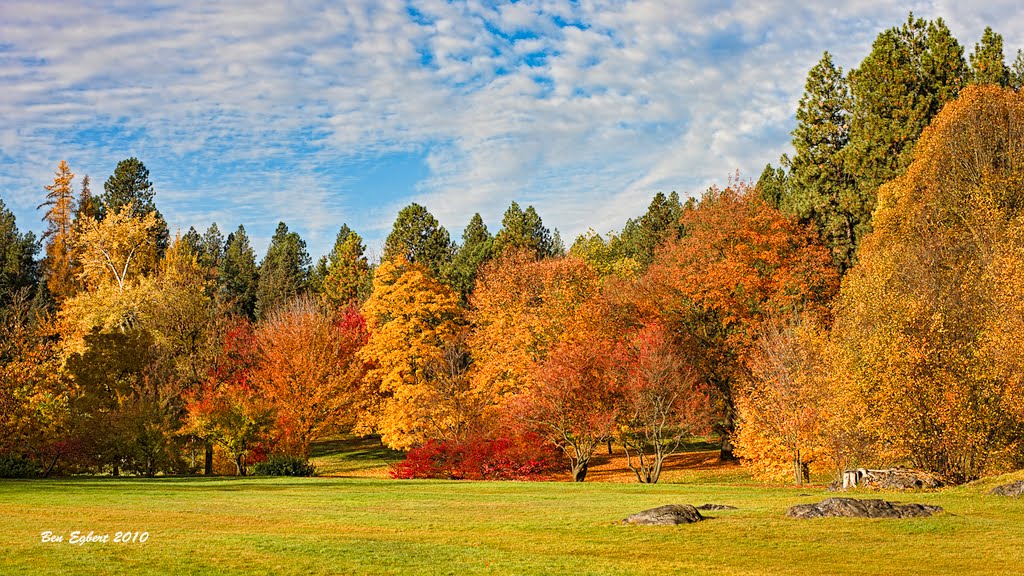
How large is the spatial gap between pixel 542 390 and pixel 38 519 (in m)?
22.9

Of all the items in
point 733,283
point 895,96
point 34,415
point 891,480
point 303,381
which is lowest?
point 891,480

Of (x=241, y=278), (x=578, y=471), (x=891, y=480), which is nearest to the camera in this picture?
(x=891, y=480)

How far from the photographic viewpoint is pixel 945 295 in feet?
95.7

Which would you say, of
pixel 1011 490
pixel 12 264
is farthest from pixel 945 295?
pixel 12 264

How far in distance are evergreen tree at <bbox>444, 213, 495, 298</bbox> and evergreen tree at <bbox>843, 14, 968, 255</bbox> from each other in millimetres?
38791

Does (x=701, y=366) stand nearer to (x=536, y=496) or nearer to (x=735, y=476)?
(x=735, y=476)

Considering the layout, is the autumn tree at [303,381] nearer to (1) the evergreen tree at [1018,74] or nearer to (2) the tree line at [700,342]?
(2) the tree line at [700,342]

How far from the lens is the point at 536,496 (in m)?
24.9

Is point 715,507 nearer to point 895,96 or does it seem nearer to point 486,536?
point 486,536

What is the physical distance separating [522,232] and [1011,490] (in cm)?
6678

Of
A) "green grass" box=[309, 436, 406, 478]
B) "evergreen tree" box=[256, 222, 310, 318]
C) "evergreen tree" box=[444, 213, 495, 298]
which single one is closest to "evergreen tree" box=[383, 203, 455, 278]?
"evergreen tree" box=[444, 213, 495, 298]

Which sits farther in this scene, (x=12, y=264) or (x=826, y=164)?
(x=12, y=264)

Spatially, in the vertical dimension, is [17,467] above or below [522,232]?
below

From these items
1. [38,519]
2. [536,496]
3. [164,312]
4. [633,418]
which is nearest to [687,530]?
[536,496]
